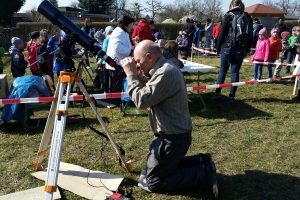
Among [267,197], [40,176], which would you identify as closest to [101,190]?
[40,176]

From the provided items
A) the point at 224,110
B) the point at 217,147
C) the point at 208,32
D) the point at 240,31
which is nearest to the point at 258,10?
the point at 208,32

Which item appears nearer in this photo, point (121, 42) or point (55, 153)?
point (55, 153)

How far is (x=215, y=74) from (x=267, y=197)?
7.35 metres

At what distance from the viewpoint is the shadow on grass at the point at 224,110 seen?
578 centimetres

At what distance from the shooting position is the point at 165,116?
3.02m

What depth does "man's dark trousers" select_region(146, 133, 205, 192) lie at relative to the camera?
3.10 metres

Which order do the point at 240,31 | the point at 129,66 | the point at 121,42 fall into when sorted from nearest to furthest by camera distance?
the point at 129,66
the point at 121,42
the point at 240,31

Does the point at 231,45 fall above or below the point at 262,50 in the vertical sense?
above

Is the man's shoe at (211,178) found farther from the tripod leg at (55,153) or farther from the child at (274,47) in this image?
the child at (274,47)

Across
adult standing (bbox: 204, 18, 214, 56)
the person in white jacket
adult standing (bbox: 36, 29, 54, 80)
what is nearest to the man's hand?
the person in white jacket

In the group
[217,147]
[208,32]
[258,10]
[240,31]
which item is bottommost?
[217,147]

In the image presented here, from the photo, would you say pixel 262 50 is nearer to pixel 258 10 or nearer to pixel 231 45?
pixel 231 45

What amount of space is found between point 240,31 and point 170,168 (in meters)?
4.00

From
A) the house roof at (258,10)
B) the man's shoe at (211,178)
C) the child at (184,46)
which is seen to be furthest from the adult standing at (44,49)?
the house roof at (258,10)
